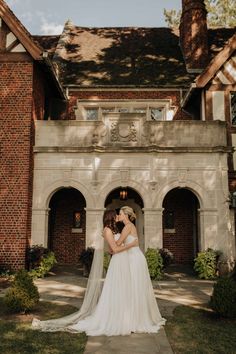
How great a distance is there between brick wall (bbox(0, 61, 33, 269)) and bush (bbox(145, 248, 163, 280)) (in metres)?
4.20

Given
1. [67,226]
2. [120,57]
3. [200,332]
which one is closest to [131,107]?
[120,57]

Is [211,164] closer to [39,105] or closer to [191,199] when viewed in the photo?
[191,199]

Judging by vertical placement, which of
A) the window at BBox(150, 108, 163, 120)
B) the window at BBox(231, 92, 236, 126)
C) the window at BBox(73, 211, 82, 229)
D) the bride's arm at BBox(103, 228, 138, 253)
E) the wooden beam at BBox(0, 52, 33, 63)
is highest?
the wooden beam at BBox(0, 52, 33, 63)

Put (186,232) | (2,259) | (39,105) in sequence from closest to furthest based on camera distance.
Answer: (2,259)
(39,105)
(186,232)

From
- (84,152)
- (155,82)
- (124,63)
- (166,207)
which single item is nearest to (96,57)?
(124,63)

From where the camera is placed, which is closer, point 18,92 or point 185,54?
point 18,92

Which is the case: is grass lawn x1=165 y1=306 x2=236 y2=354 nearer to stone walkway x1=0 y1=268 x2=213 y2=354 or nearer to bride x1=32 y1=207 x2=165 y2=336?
stone walkway x1=0 y1=268 x2=213 y2=354

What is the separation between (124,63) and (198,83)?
16.7 ft

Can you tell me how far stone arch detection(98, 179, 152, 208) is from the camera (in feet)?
40.5

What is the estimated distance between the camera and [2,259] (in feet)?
37.1

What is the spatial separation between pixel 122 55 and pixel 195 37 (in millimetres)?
3834

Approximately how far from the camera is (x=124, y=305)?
5.84 meters

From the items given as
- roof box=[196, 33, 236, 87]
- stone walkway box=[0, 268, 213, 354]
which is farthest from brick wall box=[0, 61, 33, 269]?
roof box=[196, 33, 236, 87]

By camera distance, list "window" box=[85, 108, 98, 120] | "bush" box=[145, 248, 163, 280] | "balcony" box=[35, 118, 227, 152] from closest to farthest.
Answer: "bush" box=[145, 248, 163, 280]
"balcony" box=[35, 118, 227, 152]
"window" box=[85, 108, 98, 120]
